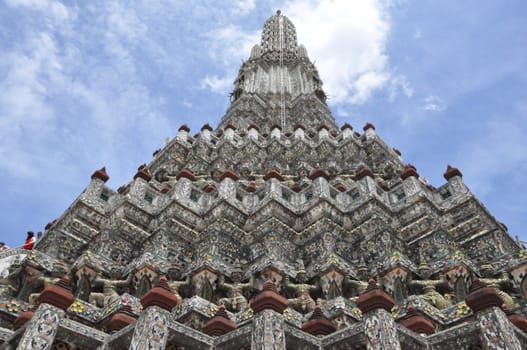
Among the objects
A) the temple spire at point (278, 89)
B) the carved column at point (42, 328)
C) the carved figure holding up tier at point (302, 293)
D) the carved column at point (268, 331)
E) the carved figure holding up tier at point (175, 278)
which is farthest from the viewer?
the temple spire at point (278, 89)

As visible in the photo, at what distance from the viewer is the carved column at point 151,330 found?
289 inches

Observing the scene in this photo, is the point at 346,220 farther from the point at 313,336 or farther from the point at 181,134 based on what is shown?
the point at 181,134

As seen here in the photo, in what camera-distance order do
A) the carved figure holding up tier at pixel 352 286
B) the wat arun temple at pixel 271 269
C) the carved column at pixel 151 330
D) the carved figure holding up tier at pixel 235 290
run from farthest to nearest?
1. the carved figure holding up tier at pixel 352 286
2. the carved figure holding up tier at pixel 235 290
3. the wat arun temple at pixel 271 269
4. the carved column at pixel 151 330

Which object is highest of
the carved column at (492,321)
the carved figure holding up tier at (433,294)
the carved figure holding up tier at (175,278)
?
the carved figure holding up tier at (175,278)

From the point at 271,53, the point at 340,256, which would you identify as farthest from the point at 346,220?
the point at 271,53

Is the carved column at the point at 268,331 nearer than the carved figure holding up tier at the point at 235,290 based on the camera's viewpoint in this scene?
Yes

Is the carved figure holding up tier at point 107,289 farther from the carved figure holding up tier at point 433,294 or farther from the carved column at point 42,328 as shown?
the carved figure holding up tier at point 433,294

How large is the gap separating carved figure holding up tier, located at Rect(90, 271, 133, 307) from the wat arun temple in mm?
38

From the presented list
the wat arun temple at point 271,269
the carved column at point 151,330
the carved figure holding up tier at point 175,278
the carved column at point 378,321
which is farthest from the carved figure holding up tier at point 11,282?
the carved column at point 378,321

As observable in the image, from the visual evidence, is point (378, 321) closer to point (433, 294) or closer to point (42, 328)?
point (433, 294)

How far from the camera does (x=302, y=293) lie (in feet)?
42.0

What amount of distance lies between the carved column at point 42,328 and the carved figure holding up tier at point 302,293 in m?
6.31

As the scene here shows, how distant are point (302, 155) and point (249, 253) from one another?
10.0 metres

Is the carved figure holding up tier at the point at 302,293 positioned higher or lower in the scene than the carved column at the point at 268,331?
higher
